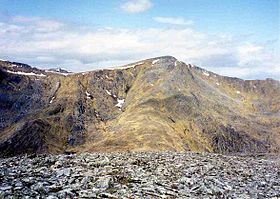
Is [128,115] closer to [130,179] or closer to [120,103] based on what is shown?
[120,103]

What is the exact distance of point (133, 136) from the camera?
4833 inches

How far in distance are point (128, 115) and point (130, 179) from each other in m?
127

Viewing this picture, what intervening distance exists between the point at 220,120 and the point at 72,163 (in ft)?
456

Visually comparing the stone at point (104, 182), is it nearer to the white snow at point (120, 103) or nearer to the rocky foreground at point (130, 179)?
the rocky foreground at point (130, 179)

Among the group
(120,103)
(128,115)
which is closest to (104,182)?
(128,115)

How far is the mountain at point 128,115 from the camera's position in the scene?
13350cm

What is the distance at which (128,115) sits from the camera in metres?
153

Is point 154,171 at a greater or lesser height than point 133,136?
greater

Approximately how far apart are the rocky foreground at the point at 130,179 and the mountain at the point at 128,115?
3077 inches

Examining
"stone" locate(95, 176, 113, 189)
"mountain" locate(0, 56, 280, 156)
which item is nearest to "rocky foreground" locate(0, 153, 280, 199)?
"stone" locate(95, 176, 113, 189)

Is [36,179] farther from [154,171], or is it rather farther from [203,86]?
[203,86]

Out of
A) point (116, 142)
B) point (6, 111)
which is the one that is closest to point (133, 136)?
point (116, 142)

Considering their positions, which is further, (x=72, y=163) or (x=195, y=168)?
(x=195, y=168)

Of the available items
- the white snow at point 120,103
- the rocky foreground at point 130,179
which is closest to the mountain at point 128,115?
the white snow at point 120,103
